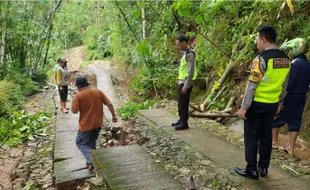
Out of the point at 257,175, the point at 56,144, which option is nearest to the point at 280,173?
the point at 257,175

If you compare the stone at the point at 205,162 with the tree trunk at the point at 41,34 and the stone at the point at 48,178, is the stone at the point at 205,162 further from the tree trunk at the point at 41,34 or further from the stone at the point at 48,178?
the tree trunk at the point at 41,34

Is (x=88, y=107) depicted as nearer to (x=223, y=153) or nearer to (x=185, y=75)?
(x=185, y=75)

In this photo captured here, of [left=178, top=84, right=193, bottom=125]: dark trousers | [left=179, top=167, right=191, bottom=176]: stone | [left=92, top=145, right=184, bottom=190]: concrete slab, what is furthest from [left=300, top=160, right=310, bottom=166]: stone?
[left=178, top=84, right=193, bottom=125]: dark trousers

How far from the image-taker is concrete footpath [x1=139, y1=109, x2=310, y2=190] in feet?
11.1

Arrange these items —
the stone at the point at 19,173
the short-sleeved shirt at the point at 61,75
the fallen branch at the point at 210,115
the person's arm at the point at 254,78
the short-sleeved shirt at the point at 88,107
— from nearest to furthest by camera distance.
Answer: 1. the person's arm at the point at 254,78
2. the short-sleeved shirt at the point at 88,107
3. the stone at the point at 19,173
4. the fallen branch at the point at 210,115
5. the short-sleeved shirt at the point at 61,75

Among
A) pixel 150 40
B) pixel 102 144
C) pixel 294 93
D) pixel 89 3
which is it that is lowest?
pixel 102 144

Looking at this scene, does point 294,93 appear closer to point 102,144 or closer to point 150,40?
point 102,144

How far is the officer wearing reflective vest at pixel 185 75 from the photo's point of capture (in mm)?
5047

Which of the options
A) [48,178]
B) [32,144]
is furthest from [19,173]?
[32,144]

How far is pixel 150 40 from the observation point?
11062mm

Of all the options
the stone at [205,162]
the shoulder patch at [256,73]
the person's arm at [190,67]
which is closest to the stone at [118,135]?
the person's arm at [190,67]

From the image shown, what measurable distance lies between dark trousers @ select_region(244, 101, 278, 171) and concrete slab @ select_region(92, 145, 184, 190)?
946 millimetres

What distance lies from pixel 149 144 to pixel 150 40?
669 centimetres

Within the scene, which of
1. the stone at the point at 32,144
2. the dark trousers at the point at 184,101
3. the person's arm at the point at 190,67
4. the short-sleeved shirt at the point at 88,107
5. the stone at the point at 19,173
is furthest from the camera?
the stone at the point at 32,144
